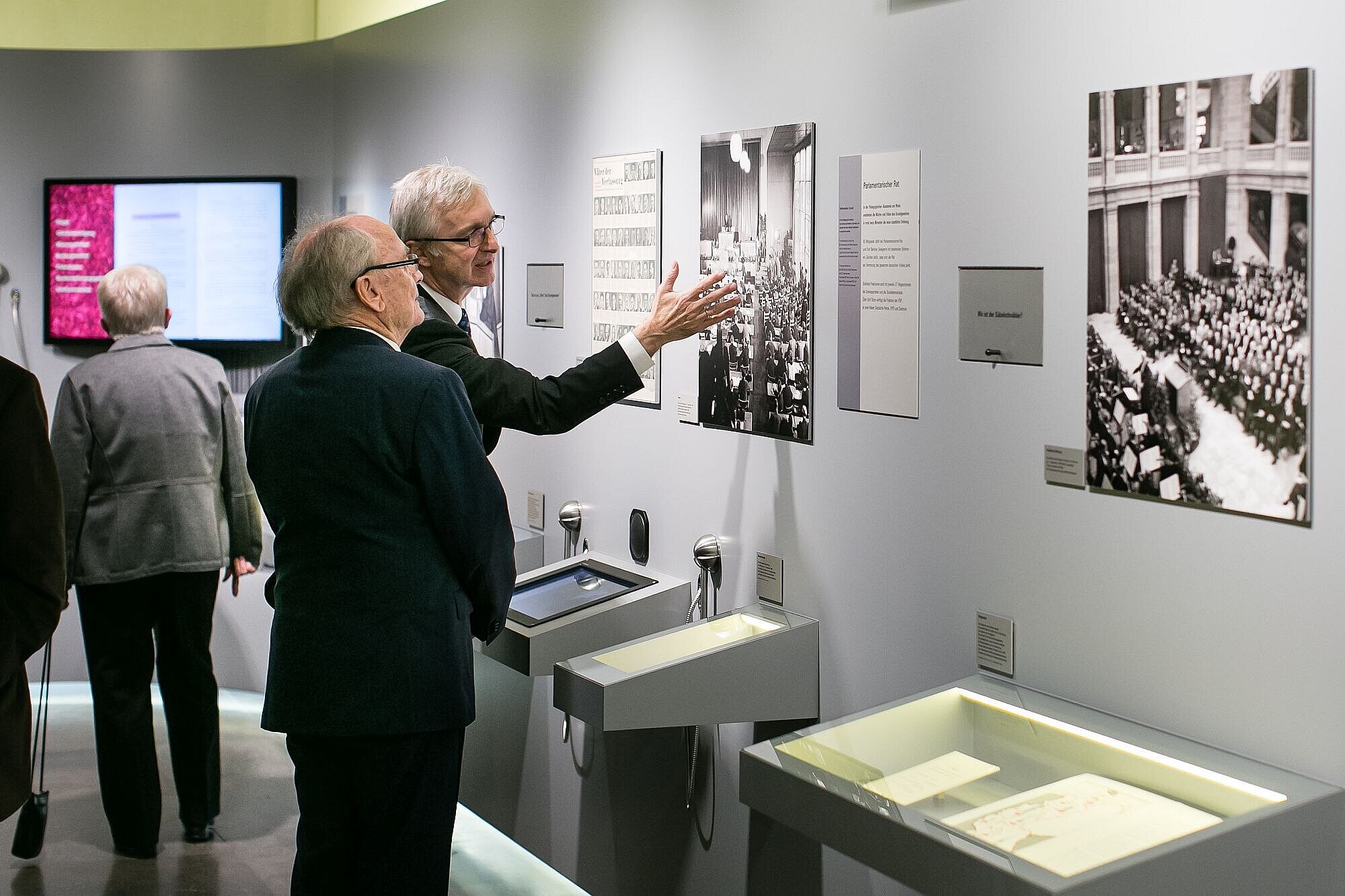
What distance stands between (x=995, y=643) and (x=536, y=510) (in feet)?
5.91

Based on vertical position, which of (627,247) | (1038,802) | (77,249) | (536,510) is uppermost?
(77,249)

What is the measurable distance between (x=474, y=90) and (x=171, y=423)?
1349mm

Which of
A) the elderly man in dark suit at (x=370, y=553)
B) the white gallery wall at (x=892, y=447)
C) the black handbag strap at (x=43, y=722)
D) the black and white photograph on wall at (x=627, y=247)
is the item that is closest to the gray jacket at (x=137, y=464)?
the black handbag strap at (x=43, y=722)

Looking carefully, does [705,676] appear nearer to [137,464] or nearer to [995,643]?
[995,643]

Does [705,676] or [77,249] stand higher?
[77,249]

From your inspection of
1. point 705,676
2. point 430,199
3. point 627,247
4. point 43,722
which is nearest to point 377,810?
point 705,676

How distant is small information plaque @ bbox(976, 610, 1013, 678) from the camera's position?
2.43 meters

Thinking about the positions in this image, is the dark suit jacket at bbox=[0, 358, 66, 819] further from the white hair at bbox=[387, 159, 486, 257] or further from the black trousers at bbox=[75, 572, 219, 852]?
the black trousers at bbox=[75, 572, 219, 852]

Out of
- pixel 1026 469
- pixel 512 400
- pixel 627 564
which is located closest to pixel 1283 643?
pixel 1026 469

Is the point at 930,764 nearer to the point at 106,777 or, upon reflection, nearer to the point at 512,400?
the point at 512,400

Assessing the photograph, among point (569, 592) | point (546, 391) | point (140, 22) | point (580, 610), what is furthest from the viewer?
point (140, 22)

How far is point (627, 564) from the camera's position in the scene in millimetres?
3477

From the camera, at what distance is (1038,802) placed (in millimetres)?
1981

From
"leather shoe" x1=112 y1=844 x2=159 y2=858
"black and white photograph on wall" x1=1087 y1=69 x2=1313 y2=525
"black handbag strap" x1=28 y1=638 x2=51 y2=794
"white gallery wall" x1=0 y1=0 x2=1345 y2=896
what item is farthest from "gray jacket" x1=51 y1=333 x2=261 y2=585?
"black and white photograph on wall" x1=1087 y1=69 x2=1313 y2=525
